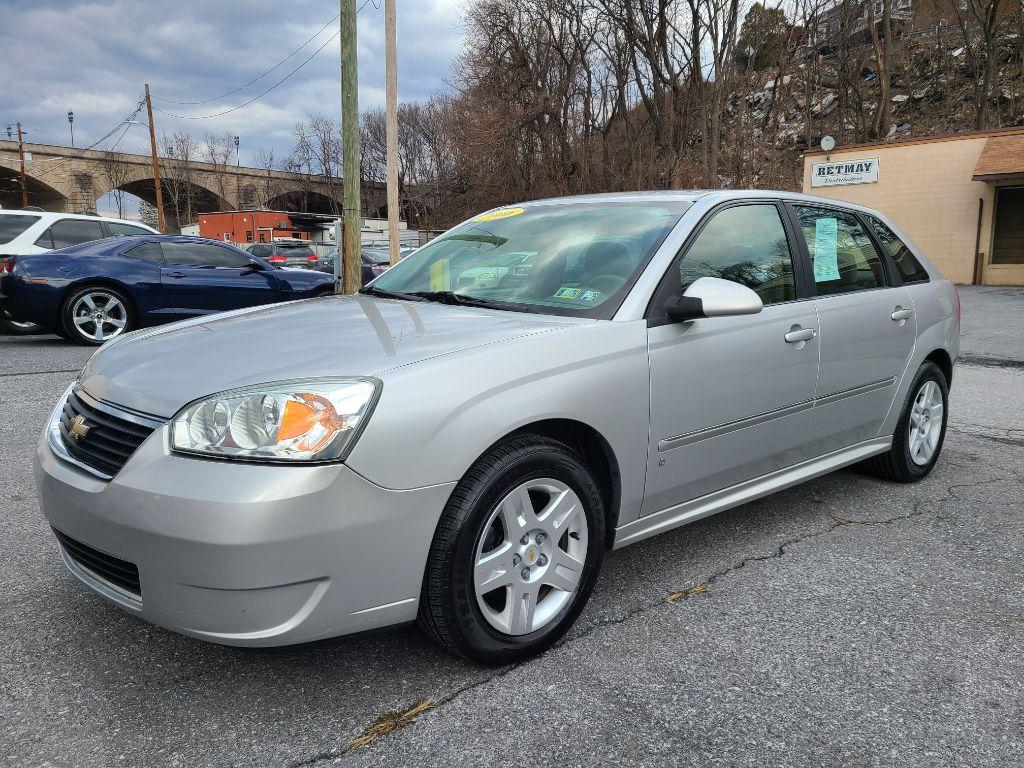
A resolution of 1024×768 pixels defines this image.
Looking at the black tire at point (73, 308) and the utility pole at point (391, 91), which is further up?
the utility pole at point (391, 91)

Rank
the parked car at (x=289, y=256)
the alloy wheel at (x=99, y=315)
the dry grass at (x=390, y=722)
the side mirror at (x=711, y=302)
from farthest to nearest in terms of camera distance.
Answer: the parked car at (x=289, y=256)
the alloy wheel at (x=99, y=315)
the side mirror at (x=711, y=302)
the dry grass at (x=390, y=722)

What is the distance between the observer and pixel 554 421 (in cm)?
253

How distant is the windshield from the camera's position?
9.81 feet

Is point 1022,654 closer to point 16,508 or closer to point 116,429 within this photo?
point 116,429

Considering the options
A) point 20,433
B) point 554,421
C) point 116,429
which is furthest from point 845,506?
point 20,433

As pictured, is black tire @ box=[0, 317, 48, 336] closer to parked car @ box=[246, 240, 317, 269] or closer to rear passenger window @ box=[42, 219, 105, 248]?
rear passenger window @ box=[42, 219, 105, 248]

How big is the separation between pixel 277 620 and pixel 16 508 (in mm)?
2528

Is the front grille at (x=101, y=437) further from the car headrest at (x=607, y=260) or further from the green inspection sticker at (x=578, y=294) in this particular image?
the car headrest at (x=607, y=260)

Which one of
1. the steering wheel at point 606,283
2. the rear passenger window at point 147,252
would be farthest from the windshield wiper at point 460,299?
the rear passenger window at point 147,252

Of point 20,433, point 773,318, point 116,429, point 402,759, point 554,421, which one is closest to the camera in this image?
point 402,759

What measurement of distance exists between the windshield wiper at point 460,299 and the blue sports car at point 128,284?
21.7ft

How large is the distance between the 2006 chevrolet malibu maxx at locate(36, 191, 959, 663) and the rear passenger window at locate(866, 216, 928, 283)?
0.62 m

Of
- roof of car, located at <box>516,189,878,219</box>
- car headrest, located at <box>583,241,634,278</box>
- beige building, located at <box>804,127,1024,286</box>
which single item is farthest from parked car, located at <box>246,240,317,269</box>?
car headrest, located at <box>583,241,634,278</box>

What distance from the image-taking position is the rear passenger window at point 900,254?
4.29 metres
